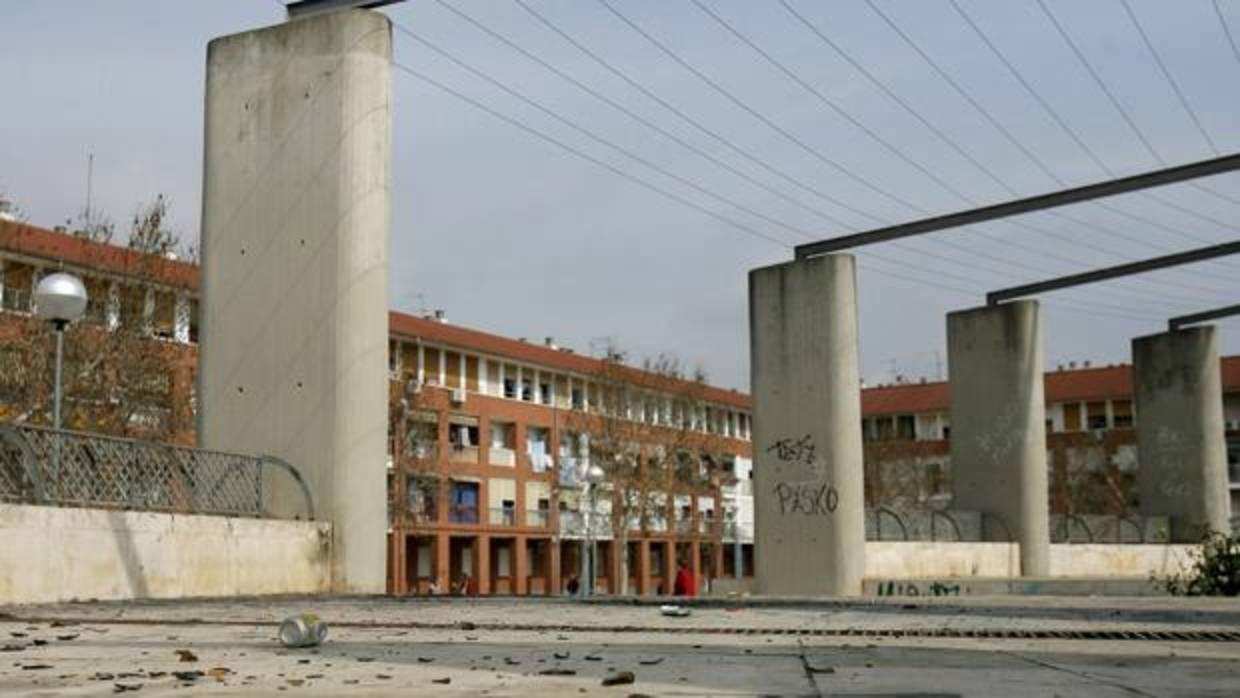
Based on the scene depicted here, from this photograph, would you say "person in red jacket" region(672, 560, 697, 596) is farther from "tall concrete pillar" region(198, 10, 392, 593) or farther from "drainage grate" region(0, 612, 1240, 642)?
"drainage grate" region(0, 612, 1240, 642)

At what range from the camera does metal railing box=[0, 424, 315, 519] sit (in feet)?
46.3

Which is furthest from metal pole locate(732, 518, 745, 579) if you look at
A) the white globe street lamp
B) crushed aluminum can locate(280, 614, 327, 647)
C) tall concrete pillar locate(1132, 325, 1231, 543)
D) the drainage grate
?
crushed aluminum can locate(280, 614, 327, 647)

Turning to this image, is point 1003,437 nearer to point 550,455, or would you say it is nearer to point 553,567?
point 553,567

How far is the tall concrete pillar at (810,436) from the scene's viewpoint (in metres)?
23.3

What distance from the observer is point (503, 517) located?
68.5 meters

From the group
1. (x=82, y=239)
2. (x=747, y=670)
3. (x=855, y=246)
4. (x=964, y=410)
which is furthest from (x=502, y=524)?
(x=747, y=670)

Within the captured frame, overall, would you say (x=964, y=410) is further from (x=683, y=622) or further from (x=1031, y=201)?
(x=683, y=622)

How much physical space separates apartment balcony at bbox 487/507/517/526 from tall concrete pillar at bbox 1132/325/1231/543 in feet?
117

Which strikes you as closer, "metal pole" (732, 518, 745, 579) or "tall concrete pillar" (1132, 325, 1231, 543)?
"tall concrete pillar" (1132, 325, 1231, 543)

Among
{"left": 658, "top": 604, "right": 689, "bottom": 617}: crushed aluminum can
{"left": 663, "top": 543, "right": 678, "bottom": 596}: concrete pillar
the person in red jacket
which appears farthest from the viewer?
{"left": 663, "top": 543, "right": 678, "bottom": 596}: concrete pillar

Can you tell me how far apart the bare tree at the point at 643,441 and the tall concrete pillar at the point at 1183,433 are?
2644 cm

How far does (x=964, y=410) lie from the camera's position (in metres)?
31.4

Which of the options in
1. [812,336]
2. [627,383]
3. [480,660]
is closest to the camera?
[480,660]

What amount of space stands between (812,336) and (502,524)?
46.2 metres
